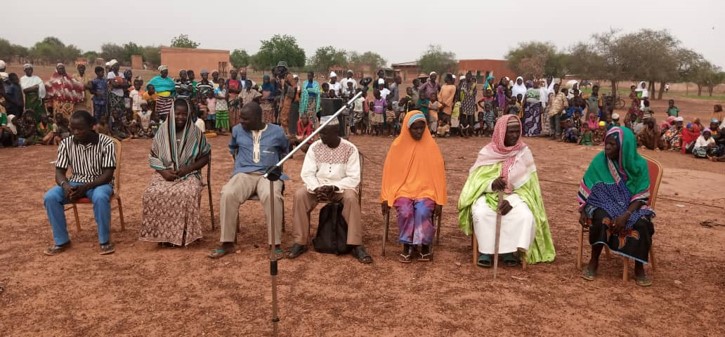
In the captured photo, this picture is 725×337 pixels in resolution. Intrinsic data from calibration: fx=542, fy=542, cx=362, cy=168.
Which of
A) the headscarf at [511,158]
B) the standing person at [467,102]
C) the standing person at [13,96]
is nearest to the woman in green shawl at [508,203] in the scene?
the headscarf at [511,158]

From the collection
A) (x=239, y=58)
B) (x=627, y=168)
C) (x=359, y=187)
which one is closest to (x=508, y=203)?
(x=627, y=168)

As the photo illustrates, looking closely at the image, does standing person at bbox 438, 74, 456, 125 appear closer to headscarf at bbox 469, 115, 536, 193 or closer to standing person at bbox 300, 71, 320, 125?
standing person at bbox 300, 71, 320, 125

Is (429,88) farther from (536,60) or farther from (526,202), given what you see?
(536,60)

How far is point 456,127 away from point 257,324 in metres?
12.4

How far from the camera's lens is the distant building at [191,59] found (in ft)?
119

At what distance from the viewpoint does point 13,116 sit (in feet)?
38.6

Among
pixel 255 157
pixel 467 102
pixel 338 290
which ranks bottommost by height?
pixel 338 290

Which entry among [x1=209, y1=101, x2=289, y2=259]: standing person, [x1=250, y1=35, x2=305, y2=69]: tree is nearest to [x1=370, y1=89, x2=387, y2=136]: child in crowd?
[x1=209, y1=101, x2=289, y2=259]: standing person

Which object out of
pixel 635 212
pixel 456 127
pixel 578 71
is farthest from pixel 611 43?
pixel 635 212

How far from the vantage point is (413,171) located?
573 cm

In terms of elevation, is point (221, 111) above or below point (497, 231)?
above

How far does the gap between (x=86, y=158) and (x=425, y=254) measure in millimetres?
3663

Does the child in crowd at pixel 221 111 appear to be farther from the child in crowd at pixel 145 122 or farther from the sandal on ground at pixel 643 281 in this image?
the sandal on ground at pixel 643 281

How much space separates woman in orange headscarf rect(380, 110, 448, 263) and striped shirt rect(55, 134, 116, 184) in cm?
295
